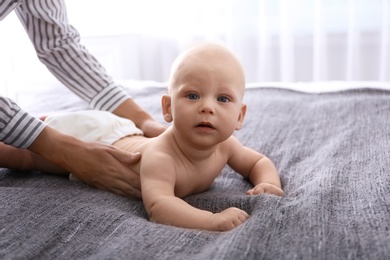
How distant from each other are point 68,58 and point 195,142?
64 centimetres

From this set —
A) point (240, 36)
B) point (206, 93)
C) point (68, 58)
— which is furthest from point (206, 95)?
point (240, 36)

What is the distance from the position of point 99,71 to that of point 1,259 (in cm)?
87

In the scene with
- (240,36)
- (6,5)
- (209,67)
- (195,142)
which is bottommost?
(240,36)

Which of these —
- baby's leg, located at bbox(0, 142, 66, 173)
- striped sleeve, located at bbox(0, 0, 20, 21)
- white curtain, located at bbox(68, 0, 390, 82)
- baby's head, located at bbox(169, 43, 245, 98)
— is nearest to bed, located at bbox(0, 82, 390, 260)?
baby's leg, located at bbox(0, 142, 66, 173)

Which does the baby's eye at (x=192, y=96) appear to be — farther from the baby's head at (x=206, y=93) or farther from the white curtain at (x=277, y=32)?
the white curtain at (x=277, y=32)

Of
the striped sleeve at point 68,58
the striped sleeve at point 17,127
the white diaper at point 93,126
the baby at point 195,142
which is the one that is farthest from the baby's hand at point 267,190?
the striped sleeve at point 68,58

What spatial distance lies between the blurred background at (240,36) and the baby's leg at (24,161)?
1.25m

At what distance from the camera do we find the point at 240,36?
2.76 meters

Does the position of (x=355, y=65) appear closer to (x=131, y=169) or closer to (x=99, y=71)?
(x=99, y=71)

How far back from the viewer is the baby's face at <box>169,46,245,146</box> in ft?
3.57

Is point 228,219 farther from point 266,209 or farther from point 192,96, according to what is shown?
point 192,96

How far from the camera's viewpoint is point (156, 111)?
1.79 meters

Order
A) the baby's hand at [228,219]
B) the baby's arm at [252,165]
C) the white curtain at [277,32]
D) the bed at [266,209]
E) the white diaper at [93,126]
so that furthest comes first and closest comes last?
the white curtain at [277,32]
the white diaper at [93,126]
the baby's arm at [252,165]
the baby's hand at [228,219]
the bed at [266,209]

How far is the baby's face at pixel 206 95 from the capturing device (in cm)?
109
